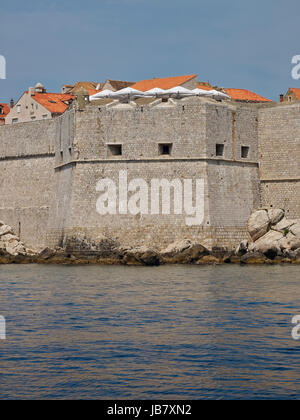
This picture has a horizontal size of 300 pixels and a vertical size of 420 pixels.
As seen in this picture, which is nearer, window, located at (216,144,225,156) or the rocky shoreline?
the rocky shoreline

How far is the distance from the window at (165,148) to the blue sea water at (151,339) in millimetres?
7891

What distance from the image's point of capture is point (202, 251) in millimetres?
27328

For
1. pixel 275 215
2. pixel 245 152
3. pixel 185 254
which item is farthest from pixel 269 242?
pixel 245 152

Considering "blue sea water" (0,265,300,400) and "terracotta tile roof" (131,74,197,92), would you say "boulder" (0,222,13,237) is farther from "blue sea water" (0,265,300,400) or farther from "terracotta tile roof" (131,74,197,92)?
"blue sea water" (0,265,300,400)

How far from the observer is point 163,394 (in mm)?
9430

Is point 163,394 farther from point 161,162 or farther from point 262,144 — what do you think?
point 262,144

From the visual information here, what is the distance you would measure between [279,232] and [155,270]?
17.9 feet

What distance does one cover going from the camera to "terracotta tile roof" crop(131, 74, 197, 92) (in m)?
39.6

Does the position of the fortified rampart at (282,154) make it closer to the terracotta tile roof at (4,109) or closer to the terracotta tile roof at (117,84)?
the terracotta tile roof at (117,84)

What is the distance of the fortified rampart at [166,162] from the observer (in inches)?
1115

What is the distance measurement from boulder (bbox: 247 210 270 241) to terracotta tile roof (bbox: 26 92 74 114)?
55.5 ft

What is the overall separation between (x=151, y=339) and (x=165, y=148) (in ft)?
55.4

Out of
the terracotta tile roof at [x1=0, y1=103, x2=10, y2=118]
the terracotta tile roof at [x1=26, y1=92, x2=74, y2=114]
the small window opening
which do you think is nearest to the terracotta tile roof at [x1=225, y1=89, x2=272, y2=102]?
the terracotta tile roof at [x1=26, y1=92, x2=74, y2=114]

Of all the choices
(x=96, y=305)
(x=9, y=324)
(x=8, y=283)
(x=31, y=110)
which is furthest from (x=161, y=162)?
(x=31, y=110)
